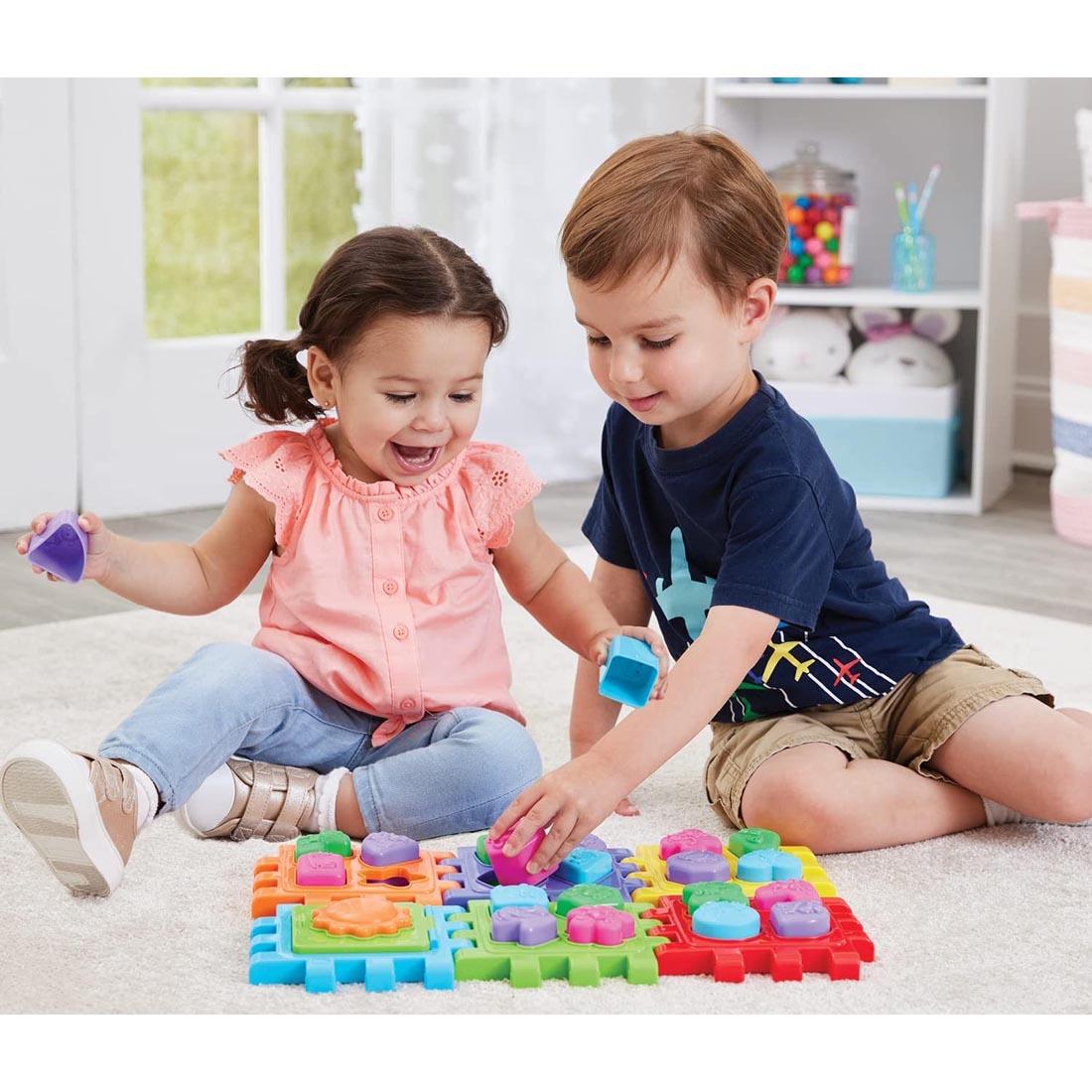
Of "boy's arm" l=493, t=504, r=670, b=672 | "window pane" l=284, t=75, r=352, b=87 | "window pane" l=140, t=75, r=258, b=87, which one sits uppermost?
"window pane" l=284, t=75, r=352, b=87

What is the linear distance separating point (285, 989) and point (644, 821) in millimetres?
377

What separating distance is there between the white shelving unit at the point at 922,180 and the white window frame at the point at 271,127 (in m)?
0.61

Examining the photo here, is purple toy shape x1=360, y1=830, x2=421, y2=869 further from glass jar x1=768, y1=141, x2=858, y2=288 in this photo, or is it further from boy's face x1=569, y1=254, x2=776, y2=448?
glass jar x1=768, y1=141, x2=858, y2=288

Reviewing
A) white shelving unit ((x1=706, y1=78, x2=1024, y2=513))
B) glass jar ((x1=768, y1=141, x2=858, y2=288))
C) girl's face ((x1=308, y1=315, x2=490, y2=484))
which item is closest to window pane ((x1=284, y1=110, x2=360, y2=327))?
white shelving unit ((x1=706, y1=78, x2=1024, y2=513))

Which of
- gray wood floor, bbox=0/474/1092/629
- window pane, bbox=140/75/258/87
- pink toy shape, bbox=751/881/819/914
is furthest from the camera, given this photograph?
window pane, bbox=140/75/258/87

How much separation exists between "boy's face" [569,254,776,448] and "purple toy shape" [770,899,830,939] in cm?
35

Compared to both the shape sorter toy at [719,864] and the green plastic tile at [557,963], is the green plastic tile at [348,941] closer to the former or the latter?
the green plastic tile at [557,963]

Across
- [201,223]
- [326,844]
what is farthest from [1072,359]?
[326,844]

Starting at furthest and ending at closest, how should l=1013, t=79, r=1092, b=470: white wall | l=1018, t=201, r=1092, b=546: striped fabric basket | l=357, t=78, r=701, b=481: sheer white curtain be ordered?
l=1013, t=79, r=1092, b=470: white wall, l=357, t=78, r=701, b=481: sheer white curtain, l=1018, t=201, r=1092, b=546: striped fabric basket

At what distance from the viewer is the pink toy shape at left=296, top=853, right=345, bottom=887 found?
1.00 metres
